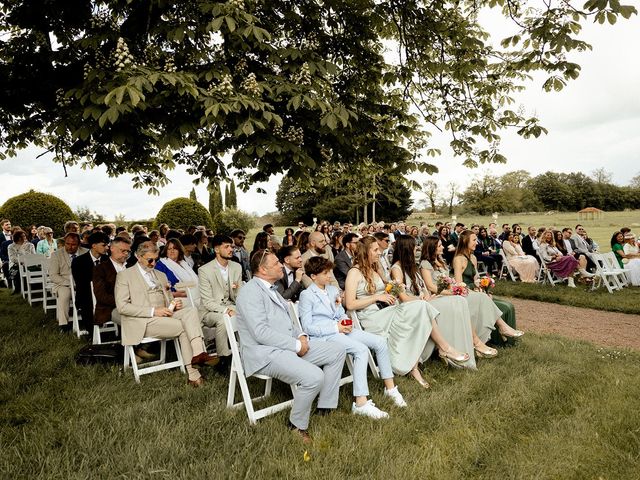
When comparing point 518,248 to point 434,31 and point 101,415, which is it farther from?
point 101,415

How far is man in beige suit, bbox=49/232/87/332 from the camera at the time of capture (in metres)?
6.86

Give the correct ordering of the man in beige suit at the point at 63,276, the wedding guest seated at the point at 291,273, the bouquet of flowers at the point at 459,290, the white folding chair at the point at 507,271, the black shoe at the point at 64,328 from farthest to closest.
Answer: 1. the white folding chair at the point at 507,271
2. the man in beige suit at the point at 63,276
3. the black shoe at the point at 64,328
4. the bouquet of flowers at the point at 459,290
5. the wedding guest seated at the point at 291,273

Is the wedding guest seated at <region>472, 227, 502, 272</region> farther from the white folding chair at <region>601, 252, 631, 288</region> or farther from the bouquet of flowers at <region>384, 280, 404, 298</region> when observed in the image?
the bouquet of flowers at <region>384, 280, 404, 298</region>

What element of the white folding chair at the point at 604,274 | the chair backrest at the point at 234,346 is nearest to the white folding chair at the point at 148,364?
the chair backrest at the point at 234,346

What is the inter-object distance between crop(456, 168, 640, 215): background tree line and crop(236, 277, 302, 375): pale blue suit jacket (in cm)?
6969

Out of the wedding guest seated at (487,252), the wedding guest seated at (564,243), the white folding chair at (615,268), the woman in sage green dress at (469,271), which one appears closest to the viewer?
the woman in sage green dress at (469,271)

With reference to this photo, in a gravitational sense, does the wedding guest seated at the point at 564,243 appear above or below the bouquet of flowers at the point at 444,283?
below

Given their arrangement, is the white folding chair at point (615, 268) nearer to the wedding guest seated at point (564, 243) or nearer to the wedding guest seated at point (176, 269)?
the wedding guest seated at point (564, 243)

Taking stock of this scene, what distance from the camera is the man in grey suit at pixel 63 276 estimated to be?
6.86m

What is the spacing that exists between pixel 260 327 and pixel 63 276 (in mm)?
5059

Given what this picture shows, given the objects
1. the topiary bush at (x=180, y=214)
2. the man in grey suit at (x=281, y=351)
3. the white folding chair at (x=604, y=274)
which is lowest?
the white folding chair at (x=604, y=274)

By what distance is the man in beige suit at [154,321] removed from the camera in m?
4.71

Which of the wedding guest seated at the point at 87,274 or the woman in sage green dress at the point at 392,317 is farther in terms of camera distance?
the wedding guest seated at the point at 87,274

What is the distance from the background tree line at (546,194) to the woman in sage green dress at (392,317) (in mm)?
68169
